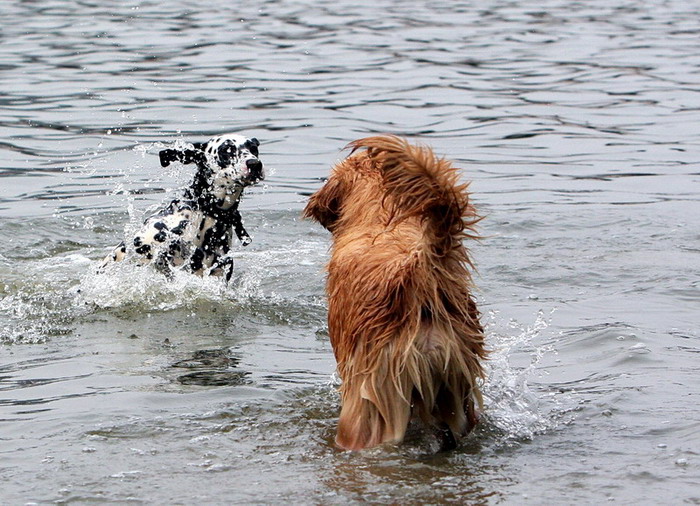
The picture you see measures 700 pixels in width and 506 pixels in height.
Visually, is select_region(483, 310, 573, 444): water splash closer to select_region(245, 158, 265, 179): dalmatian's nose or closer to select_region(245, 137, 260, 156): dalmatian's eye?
select_region(245, 158, 265, 179): dalmatian's nose

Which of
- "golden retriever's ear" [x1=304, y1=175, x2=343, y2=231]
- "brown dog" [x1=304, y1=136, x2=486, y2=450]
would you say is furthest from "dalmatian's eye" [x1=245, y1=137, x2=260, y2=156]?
"brown dog" [x1=304, y1=136, x2=486, y2=450]

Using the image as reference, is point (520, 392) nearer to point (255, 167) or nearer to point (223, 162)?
point (255, 167)

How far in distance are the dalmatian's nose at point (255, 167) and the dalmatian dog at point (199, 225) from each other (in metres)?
0.08

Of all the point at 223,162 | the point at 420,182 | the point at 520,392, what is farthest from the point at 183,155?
the point at 420,182

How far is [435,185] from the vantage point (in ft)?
15.4

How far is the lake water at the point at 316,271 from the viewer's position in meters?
4.95

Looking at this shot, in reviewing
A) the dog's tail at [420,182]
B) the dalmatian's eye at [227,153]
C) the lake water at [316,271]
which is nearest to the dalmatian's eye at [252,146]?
the dalmatian's eye at [227,153]

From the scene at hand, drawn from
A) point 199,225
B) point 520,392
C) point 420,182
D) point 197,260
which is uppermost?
point 420,182

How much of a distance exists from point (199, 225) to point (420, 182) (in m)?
3.51

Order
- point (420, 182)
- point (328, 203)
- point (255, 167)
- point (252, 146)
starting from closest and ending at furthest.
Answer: point (420, 182) < point (328, 203) < point (255, 167) < point (252, 146)

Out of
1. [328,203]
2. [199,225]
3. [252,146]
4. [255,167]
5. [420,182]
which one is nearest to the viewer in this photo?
[420,182]

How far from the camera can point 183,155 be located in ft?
25.5

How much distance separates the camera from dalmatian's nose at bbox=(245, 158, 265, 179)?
768 centimetres

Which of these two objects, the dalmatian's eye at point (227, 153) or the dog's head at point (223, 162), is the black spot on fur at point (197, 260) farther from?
the dalmatian's eye at point (227, 153)
